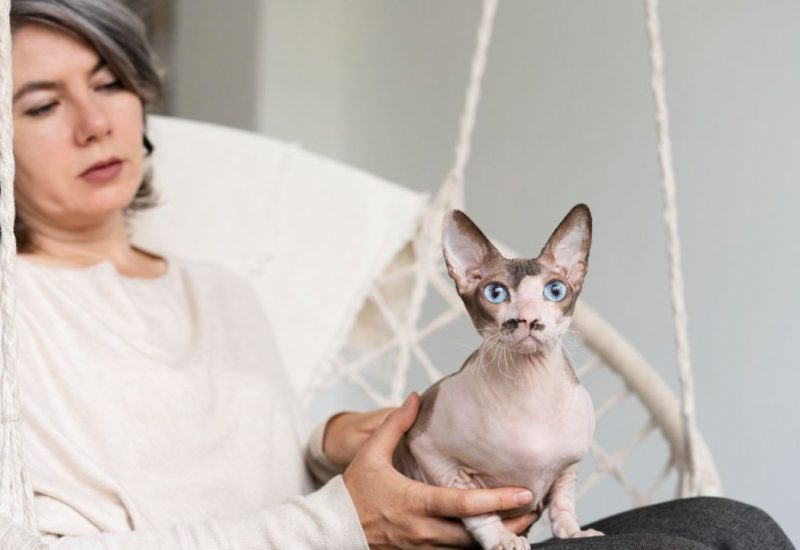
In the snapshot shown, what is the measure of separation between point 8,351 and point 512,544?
1.23ft

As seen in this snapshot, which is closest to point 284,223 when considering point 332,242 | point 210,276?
point 332,242

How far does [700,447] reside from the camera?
45.8 inches

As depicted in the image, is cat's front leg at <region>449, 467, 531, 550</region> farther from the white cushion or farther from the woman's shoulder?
the white cushion

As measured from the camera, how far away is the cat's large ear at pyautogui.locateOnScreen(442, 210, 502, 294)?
26.7 inches

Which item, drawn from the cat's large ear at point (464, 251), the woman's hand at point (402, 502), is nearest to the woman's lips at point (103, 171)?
the woman's hand at point (402, 502)

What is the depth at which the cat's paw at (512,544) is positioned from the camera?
2.29 feet

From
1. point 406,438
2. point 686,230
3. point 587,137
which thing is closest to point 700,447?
point 406,438

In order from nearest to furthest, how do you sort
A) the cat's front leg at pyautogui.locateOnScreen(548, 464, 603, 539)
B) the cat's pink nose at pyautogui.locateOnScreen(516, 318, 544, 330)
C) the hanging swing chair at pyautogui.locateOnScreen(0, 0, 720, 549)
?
the cat's pink nose at pyautogui.locateOnScreen(516, 318, 544, 330) → the cat's front leg at pyautogui.locateOnScreen(548, 464, 603, 539) → the hanging swing chair at pyautogui.locateOnScreen(0, 0, 720, 549)

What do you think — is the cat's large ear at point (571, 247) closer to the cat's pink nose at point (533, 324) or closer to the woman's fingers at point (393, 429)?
the cat's pink nose at point (533, 324)

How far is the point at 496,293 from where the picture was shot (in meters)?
0.65

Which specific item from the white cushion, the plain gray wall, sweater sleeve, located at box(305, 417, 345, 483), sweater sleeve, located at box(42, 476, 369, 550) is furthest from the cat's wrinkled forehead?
the plain gray wall

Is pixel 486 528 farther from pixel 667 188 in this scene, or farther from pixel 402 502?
pixel 667 188

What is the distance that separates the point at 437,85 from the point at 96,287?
3.67 feet

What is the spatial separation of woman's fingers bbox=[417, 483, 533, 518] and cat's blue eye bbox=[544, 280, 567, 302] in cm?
15
